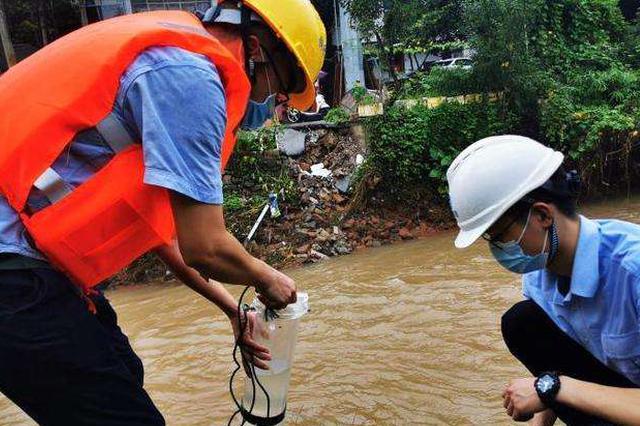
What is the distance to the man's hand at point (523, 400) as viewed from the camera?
69.9 inches

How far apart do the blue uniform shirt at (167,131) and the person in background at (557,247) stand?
0.82 meters

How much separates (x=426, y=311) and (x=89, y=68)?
3.52 meters

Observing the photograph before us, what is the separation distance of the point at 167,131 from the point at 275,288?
605 mm

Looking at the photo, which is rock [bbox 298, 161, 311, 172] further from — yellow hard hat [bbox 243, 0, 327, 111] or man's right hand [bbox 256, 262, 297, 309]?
man's right hand [bbox 256, 262, 297, 309]

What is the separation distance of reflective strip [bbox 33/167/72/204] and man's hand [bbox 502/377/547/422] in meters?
1.45

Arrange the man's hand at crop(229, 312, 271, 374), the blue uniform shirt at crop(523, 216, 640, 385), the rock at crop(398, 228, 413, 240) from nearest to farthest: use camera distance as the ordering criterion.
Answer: the blue uniform shirt at crop(523, 216, 640, 385) → the man's hand at crop(229, 312, 271, 374) → the rock at crop(398, 228, 413, 240)

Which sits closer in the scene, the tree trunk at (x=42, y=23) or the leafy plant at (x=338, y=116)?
the leafy plant at (x=338, y=116)

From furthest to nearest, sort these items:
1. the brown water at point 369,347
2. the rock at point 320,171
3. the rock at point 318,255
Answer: the rock at point 320,171, the rock at point 318,255, the brown water at point 369,347

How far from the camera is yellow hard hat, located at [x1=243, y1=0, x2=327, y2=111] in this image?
183cm

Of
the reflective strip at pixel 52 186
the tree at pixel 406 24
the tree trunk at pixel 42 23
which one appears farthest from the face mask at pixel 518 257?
the tree trunk at pixel 42 23

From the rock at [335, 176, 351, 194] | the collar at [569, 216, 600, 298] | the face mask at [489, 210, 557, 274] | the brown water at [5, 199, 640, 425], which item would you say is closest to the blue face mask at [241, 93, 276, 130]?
the face mask at [489, 210, 557, 274]

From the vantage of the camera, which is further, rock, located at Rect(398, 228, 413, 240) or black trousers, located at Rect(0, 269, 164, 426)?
rock, located at Rect(398, 228, 413, 240)

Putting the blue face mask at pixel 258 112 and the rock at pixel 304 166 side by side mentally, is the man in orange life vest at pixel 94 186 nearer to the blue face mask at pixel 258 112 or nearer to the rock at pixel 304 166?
the blue face mask at pixel 258 112

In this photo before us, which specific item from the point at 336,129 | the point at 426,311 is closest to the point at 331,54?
the point at 336,129
